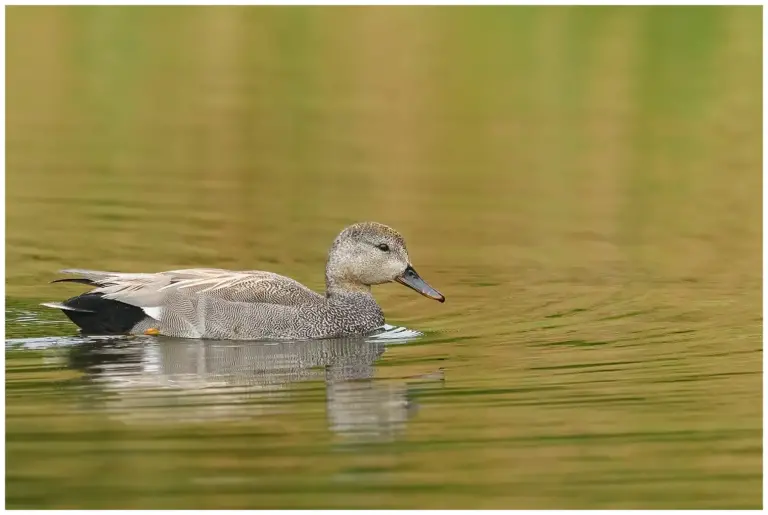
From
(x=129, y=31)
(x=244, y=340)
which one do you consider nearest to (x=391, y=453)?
(x=244, y=340)

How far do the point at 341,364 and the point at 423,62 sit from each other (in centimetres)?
1438

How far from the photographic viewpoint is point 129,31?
25.4m

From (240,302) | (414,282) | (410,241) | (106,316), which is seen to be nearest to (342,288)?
(414,282)

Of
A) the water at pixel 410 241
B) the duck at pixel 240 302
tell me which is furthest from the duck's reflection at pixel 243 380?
the duck at pixel 240 302

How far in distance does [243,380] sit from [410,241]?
5.01 m

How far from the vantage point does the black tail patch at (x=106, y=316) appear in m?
10.9

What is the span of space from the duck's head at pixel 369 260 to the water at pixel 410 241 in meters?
0.37

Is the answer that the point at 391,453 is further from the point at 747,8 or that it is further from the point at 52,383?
the point at 747,8

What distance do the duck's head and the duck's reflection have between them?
1.96 feet

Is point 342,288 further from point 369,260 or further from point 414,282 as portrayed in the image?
point 414,282

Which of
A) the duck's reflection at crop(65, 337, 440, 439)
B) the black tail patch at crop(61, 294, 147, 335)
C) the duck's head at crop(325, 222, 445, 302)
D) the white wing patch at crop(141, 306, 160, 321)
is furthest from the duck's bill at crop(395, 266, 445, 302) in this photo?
the black tail patch at crop(61, 294, 147, 335)

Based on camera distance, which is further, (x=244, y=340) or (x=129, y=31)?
(x=129, y=31)

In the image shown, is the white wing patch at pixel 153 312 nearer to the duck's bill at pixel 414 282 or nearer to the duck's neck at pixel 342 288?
the duck's neck at pixel 342 288

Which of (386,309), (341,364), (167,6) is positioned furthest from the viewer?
(167,6)
